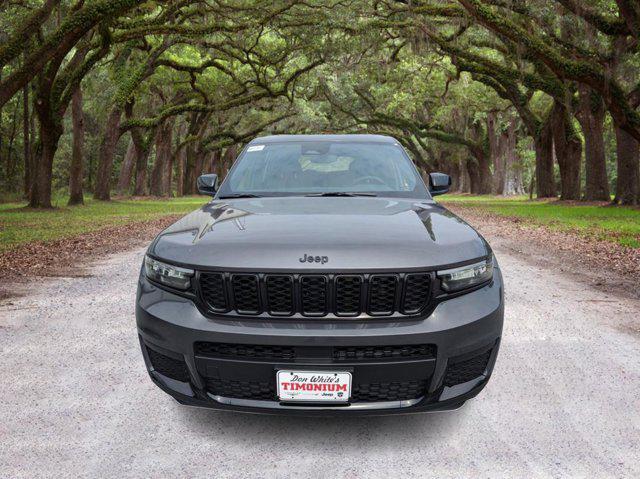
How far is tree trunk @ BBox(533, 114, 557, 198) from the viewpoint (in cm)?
2930

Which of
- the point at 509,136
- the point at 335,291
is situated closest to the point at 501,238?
the point at 335,291

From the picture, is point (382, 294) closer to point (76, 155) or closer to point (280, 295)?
point (280, 295)

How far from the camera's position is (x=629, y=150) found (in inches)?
853

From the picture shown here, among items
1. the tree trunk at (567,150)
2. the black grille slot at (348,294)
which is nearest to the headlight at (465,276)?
the black grille slot at (348,294)

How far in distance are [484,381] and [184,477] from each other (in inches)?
59.5

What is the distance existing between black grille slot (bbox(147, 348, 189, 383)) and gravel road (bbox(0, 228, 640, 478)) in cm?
32

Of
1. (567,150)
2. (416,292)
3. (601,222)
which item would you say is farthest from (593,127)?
(416,292)

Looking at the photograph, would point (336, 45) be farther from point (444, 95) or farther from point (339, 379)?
point (339, 379)

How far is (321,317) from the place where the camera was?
2.86 metres

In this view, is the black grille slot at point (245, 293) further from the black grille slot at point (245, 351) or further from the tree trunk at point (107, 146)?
the tree trunk at point (107, 146)

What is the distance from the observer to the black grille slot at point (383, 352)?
2.81 meters

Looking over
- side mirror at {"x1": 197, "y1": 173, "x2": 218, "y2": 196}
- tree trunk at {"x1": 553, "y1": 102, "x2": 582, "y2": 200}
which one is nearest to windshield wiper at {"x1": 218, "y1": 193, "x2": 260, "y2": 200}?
side mirror at {"x1": 197, "y1": 173, "x2": 218, "y2": 196}

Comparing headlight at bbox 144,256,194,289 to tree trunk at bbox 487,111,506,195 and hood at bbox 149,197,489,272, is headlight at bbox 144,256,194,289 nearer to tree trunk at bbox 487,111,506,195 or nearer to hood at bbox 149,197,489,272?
hood at bbox 149,197,489,272

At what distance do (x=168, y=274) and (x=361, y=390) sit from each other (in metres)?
1.13
